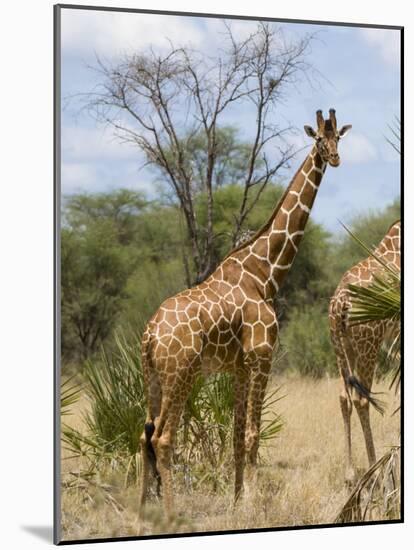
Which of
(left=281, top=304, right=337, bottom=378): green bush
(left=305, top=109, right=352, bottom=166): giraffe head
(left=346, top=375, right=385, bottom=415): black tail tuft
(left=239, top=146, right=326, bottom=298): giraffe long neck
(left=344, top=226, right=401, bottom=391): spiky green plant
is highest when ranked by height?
(left=305, top=109, right=352, bottom=166): giraffe head

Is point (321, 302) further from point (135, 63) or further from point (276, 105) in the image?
point (135, 63)

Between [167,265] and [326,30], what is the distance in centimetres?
171

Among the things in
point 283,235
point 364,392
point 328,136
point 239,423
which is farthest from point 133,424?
point 328,136

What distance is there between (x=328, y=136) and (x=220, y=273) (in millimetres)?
1049

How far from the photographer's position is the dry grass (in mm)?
7684

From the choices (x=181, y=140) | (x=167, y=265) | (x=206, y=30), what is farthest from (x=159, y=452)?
(x=206, y=30)

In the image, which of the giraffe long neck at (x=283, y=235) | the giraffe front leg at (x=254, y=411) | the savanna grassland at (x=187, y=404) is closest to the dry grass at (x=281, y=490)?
the savanna grassland at (x=187, y=404)

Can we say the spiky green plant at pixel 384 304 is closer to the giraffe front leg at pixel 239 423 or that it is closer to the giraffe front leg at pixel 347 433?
the giraffe front leg at pixel 347 433

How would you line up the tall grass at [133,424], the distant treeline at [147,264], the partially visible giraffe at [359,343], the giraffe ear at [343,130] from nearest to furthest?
the tall grass at [133,424]
the distant treeline at [147,264]
the giraffe ear at [343,130]
the partially visible giraffe at [359,343]

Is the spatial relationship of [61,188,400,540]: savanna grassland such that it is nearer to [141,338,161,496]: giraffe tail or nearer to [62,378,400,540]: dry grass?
[62,378,400,540]: dry grass

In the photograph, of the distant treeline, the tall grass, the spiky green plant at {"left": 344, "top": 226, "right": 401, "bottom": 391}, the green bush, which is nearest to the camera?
the tall grass

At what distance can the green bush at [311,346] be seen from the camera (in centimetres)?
866

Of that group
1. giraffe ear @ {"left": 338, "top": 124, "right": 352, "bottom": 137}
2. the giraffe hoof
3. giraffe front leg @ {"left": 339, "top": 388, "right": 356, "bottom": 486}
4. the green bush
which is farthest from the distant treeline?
the giraffe hoof

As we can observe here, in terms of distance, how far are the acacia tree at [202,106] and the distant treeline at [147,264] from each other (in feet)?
0.23
